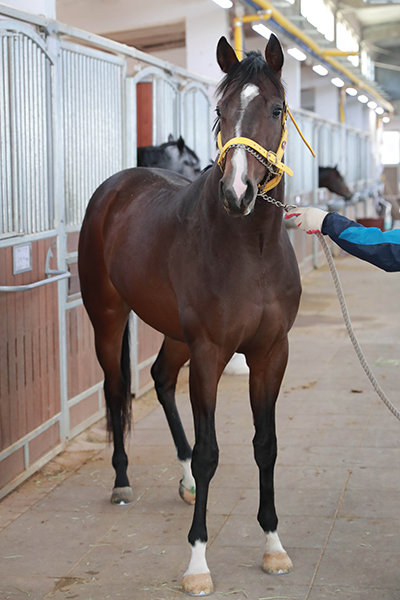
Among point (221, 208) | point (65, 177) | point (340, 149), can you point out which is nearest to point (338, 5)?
point (340, 149)

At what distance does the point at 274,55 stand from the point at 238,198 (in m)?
0.55

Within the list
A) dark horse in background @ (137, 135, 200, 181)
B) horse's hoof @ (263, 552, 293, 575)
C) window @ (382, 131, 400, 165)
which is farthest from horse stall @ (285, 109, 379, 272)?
window @ (382, 131, 400, 165)

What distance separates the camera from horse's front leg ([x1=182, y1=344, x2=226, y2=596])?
2.49 metres

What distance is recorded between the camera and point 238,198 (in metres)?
2.07

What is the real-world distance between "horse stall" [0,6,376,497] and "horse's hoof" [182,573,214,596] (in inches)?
44.1

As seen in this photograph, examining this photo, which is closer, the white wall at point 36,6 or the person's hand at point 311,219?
the person's hand at point 311,219

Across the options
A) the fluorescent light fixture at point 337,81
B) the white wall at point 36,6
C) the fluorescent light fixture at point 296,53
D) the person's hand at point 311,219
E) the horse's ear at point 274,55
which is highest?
the fluorescent light fixture at point 337,81

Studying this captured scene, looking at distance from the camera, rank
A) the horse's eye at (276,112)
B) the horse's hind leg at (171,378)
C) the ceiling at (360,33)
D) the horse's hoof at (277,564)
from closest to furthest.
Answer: the horse's eye at (276,112) < the horse's hoof at (277,564) < the horse's hind leg at (171,378) < the ceiling at (360,33)

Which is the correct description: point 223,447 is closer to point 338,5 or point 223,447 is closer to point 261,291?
point 261,291

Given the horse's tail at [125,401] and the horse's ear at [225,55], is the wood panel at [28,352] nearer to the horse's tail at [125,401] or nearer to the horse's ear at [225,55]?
the horse's tail at [125,401]

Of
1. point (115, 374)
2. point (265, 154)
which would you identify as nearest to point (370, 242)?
point (265, 154)

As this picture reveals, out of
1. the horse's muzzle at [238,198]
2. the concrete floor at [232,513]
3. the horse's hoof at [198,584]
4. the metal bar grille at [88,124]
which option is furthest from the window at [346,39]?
the horse's hoof at [198,584]

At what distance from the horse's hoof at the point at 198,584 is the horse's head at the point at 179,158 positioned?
2618mm

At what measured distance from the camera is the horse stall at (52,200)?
324 cm
